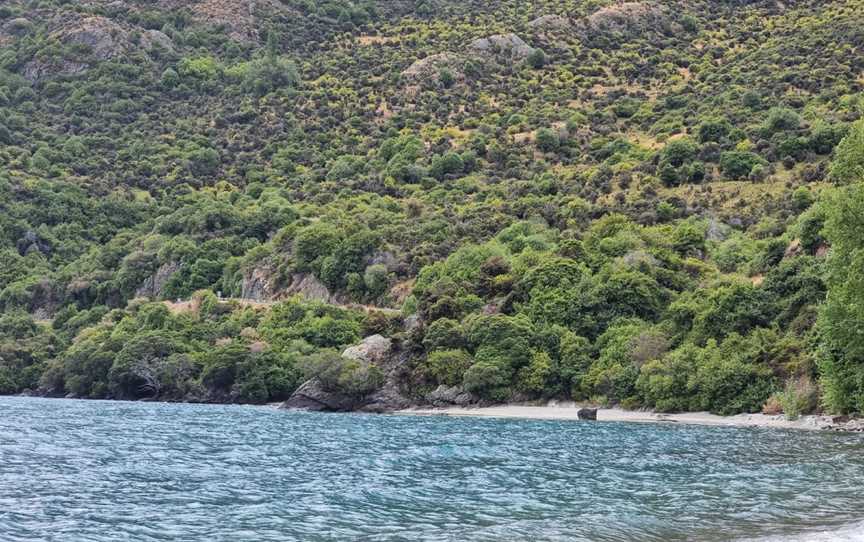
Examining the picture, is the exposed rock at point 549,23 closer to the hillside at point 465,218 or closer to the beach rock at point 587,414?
the hillside at point 465,218

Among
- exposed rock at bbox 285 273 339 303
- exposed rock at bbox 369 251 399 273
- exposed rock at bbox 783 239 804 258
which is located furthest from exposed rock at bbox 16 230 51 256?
exposed rock at bbox 783 239 804 258

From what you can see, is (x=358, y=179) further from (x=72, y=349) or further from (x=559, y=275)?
(x=559, y=275)

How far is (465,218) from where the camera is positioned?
122 meters

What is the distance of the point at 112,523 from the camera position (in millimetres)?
25297

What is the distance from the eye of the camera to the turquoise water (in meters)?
24.3

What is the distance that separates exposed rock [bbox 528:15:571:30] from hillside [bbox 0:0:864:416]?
2.55 ft

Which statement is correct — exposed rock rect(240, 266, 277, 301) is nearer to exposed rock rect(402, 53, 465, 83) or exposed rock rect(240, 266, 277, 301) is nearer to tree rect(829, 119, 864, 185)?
exposed rock rect(402, 53, 465, 83)

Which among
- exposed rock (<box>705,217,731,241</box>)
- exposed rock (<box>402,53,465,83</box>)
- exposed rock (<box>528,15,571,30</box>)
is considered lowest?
exposed rock (<box>705,217,731,241</box>)

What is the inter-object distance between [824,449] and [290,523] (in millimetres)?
25564

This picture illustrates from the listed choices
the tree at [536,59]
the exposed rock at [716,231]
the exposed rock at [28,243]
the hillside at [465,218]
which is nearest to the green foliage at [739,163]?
the hillside at [465,218]

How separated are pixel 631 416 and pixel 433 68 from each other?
405 feet

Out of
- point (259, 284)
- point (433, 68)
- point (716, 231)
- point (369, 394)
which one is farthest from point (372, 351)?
point (433, 68)

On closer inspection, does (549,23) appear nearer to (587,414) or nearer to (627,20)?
(627,20)

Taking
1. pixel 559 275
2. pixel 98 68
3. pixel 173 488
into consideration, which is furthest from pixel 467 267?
pixel 98 68
